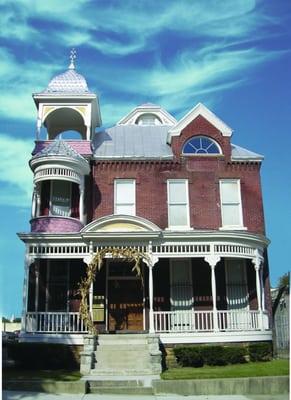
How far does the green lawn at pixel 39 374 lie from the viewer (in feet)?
48.0

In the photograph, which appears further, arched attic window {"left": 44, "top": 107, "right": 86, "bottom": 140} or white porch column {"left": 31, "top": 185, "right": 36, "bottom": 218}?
arched attic window {"left": 44, "top": 107, "right": 86, "bottom": 140}

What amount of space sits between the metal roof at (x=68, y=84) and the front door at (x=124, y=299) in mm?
9376

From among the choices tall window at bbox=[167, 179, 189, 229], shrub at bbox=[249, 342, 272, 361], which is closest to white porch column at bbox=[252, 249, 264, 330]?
shrub at bbox=[249, 342, 272, 361]

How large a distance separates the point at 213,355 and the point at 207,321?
78.6 inches

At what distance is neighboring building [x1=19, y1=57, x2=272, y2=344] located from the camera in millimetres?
19781

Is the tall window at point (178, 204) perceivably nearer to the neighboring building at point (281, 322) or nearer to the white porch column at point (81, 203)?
the white porch column at point (81, 203)

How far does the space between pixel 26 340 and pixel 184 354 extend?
236 inches

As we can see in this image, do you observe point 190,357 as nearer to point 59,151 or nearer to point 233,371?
point 233,371

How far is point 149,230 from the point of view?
19.9m

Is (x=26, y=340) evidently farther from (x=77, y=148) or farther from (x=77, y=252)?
(x=77, y=148)

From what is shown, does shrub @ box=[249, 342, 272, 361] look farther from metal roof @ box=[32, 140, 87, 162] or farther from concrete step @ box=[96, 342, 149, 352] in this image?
metal roof @ box=[32, 140, 87, 162]

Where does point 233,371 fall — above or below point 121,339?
below

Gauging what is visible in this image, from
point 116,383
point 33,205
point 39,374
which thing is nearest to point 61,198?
point 33,205

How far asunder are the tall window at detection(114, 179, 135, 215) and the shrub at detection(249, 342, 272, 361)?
802 centimetres
